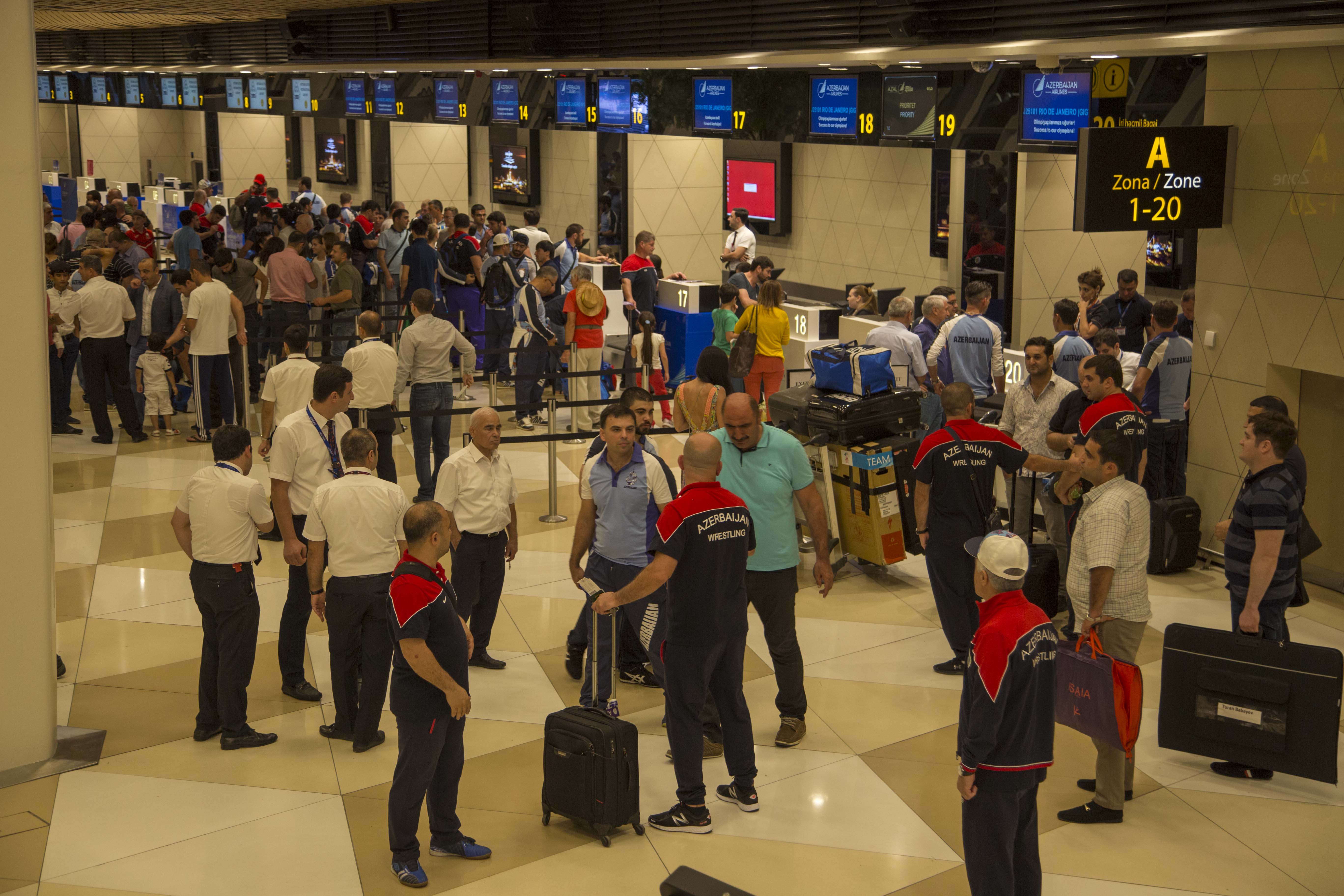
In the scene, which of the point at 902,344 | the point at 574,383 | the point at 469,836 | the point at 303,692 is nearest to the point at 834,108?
the point at 902,344

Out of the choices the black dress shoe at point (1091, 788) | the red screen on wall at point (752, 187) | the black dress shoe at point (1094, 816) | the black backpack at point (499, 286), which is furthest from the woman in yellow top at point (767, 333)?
the red screen on wall at point (752, 187)

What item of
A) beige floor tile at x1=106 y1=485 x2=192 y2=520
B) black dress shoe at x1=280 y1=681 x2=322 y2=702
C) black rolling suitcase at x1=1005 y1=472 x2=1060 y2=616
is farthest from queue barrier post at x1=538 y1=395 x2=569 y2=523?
black rolling suitcase at x1=1005 y1=472 x2=1060 y2=616

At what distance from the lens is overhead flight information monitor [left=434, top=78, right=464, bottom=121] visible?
56.2 feet

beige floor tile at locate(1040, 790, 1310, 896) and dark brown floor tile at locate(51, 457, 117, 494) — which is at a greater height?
dark brown floor tile at locate(51, 457, 117, 494)

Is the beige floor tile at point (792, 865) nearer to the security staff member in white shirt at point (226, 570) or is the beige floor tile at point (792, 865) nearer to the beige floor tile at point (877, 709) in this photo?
the beige floor tile at point (877, 709)

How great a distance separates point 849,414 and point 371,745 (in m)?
3.79

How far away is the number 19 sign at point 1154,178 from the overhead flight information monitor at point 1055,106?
2.61ft

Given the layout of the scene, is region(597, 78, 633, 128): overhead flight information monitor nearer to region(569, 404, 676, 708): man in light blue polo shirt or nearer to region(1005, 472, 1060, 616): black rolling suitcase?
region(1005, 472, 1060, 616): black rolling suitcase

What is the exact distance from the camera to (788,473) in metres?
6.04

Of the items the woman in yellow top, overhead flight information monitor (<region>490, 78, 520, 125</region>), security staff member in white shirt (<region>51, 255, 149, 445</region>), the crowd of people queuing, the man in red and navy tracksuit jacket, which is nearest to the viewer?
the man in red and navy tracksuit jacket

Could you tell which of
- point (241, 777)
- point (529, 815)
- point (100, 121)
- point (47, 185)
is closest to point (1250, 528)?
point (529, 815)

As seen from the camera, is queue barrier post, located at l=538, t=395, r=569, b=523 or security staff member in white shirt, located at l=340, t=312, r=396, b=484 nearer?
security staff member in white shirt, located at l=340, t=312, r=396, b=484

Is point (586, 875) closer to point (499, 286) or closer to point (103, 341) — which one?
point (103, 341)

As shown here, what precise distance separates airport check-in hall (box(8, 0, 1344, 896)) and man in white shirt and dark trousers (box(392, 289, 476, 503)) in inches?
2.4
